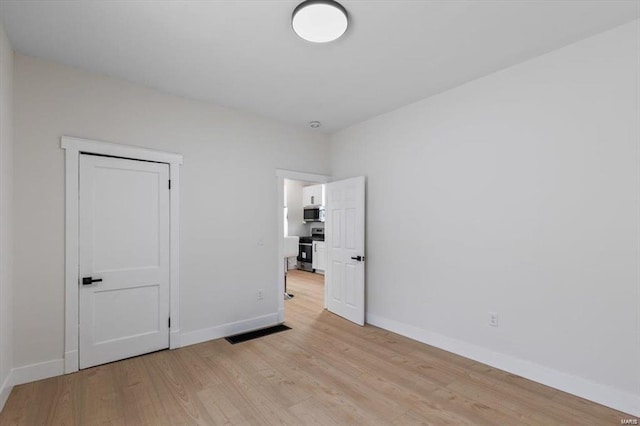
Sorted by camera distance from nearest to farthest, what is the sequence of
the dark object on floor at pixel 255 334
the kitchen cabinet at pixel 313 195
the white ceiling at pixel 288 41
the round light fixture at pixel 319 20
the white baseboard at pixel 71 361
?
the round light fixture at pixel 319 20 → the white ceiling at pixel 288 41 → the white baseboard at pixel 71 361 → the dark object on floor at pixel 255 334 → the kitchen cabinet at pixel 313 195

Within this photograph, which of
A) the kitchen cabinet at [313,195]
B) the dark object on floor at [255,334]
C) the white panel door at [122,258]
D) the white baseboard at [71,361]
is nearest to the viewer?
the white baseboard at [71,361]

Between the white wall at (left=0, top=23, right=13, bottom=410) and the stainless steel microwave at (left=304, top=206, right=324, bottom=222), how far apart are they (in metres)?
6.27

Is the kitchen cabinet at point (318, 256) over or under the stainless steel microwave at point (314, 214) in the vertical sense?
under

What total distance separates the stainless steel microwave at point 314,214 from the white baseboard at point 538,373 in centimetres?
481

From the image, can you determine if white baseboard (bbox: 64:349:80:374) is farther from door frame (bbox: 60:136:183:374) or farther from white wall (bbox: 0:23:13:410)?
white wall (bbox: 0:23:13:410)

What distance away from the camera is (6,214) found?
236 centimetres

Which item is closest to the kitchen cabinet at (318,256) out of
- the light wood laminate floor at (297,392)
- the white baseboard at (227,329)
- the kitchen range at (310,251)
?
the kitchen range at (310,251)

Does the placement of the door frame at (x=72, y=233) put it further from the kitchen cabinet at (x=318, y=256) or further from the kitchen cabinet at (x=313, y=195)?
the kitchen cabinet at (x=313, y=195)

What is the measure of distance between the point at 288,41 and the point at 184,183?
198 cm

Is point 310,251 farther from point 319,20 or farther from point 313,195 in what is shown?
point 319,20

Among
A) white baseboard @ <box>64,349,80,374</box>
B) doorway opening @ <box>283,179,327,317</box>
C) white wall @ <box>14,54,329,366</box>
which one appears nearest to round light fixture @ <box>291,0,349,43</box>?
white wall @ <box>14,54,329,366</box>

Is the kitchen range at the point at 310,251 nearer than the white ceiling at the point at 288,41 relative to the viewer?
No

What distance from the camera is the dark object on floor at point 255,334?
359 centimetres

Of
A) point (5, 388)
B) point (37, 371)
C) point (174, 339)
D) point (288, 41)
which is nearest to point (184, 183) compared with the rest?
point (174, 339)
